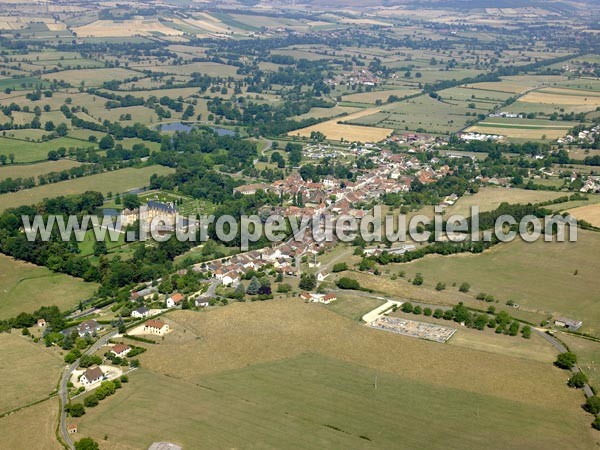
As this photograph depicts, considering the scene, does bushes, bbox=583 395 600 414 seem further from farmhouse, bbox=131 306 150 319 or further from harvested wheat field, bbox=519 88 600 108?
harvested wheat field, bbox=519 88 600 108

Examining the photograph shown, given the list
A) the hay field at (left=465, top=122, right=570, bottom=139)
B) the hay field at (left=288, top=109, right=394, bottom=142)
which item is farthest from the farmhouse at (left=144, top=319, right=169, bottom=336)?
the hay field at (left=465, top=122, right=570, bottom=139)

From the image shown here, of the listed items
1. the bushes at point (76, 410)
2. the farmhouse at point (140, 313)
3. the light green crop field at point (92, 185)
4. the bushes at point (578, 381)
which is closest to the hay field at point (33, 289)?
the farmhouse at point (140, 313)

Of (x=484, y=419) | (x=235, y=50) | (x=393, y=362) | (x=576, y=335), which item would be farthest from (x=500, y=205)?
(x=235, y=50)

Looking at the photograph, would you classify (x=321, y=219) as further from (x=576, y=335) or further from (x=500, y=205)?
(x=576, y=335)

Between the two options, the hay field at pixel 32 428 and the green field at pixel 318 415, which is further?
the green field at pixel 318 415

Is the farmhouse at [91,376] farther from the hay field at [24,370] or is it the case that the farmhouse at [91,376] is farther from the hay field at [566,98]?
the hay field at [566,98]

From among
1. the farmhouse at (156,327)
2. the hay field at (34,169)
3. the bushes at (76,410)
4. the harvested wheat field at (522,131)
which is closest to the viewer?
the bushes at (76,410)
